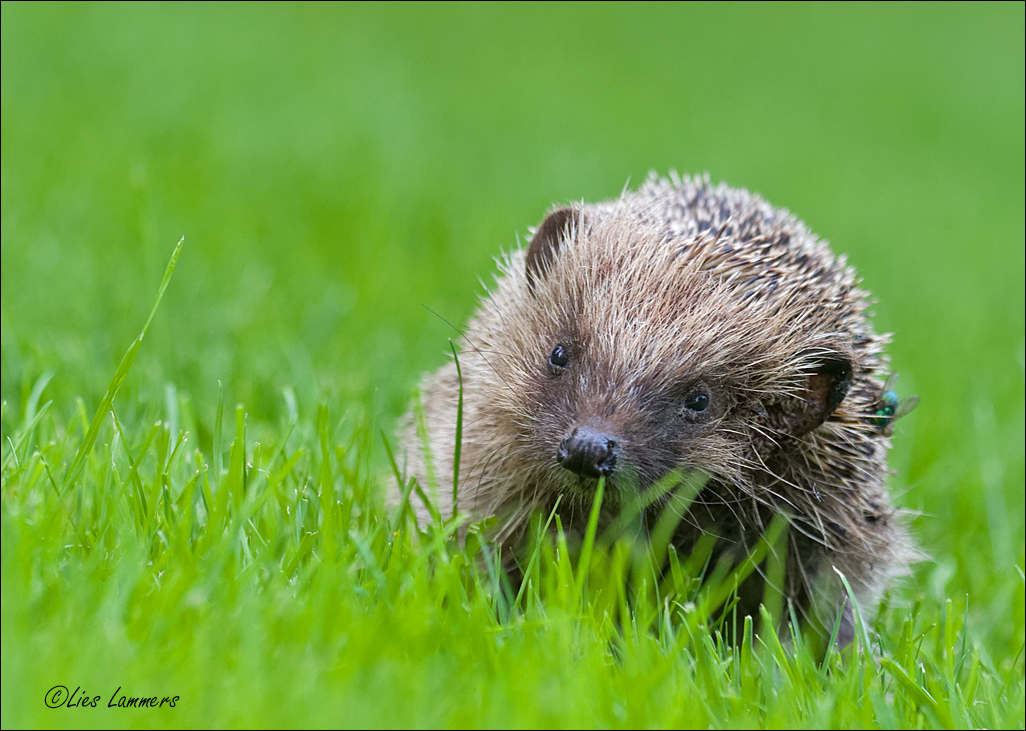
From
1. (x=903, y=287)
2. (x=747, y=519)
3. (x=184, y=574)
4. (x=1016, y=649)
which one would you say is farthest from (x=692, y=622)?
(x=903, y=287)

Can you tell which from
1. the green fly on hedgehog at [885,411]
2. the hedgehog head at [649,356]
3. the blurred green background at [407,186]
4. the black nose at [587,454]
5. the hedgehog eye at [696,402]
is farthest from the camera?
the blurred green background at [407,186]

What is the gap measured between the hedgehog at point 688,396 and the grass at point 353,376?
0.24m

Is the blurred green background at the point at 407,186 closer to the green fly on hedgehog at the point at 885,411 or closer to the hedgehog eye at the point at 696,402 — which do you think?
the green fly on hedgehog at the point at 885,411

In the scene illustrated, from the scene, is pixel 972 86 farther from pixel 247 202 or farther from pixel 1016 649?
pixel 1016 649

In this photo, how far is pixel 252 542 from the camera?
3.02 m

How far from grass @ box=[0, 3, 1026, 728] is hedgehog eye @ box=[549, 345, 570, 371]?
63 centimetres

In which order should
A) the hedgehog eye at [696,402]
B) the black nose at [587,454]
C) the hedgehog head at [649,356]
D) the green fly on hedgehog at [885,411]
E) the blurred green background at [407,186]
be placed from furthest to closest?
1. the blurred green background at [407,186]
2. the green fly on hedgehog at [885,411]
3. the hedgehog eye at [696,402]
4. the hedgehog head at [649,356]
5. the black nose at [587,454]

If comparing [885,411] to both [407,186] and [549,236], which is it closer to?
[549,236]

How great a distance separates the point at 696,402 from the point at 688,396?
1.4 inches

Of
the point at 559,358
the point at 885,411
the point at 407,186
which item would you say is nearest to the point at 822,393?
the point at 885,411

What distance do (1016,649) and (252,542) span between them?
268 centimetres

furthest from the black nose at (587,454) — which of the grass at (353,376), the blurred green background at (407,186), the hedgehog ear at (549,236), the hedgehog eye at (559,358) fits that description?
the blurred green background at (407,186)

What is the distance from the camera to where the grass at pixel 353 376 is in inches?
93.3

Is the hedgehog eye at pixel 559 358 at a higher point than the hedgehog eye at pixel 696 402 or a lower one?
higher
